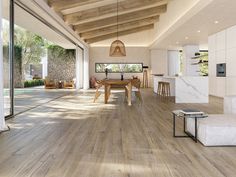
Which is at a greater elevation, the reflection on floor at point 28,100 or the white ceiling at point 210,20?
the white ceiling at point 210,20

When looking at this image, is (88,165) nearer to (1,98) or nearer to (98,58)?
(1,98)

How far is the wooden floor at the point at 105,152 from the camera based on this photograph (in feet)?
8.61

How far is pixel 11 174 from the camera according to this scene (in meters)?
2.56

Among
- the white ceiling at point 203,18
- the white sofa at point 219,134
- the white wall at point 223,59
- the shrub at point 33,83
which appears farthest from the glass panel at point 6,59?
the shrub at point 33,83

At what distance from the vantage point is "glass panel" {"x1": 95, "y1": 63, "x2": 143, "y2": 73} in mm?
17297

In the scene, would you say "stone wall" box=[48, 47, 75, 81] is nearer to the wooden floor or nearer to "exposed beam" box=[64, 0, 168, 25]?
"exposed beam" box=[64, 0, 168, 25]

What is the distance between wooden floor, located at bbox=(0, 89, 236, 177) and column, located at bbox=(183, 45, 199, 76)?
28.4ft

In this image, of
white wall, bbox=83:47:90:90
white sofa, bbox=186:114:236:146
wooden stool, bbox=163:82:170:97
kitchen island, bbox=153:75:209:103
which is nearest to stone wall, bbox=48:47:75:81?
white wall, bbox=83:47:90:90

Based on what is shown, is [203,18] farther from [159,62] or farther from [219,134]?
[159,62]

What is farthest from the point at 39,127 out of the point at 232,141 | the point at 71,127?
the point at 232,141

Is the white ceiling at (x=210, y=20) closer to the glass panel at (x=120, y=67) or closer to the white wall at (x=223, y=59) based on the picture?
the white wall at (x=223, y=59)

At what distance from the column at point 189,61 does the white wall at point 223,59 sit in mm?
2441

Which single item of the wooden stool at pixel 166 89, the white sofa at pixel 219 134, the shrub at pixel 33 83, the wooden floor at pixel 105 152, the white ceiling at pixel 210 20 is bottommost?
the wooden floor at pixel 105 152

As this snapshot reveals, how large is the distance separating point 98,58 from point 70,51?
94.4 inches
